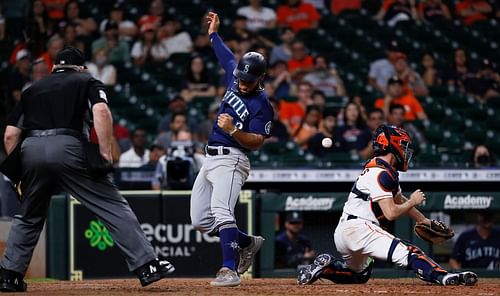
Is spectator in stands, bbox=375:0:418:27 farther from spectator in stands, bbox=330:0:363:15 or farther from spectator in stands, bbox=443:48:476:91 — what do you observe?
spectator in stands, bbox=443:48:476:91

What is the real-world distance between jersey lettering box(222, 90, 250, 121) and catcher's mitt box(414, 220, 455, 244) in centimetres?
152

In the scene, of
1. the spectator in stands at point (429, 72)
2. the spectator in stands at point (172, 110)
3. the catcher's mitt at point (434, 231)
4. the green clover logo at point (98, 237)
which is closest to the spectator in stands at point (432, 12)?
the spectator in stands at point (429, 72)

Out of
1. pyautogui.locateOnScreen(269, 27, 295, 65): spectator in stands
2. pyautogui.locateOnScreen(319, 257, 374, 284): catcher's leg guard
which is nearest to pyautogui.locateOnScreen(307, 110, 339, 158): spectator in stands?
pyautogui.locateOnScreen(269, 27, 295, 65): spectator in stands

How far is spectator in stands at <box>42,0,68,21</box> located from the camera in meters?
16.4

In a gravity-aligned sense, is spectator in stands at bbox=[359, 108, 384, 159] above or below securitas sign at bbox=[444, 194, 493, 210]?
above

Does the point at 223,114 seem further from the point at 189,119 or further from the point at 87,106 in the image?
the point at 189,119

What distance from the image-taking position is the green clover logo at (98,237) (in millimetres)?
11711

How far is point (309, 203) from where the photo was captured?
11891mm

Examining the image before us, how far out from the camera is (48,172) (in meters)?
7.02

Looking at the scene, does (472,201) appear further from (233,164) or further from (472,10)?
(472,10)

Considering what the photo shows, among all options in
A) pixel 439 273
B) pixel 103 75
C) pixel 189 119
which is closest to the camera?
pixel 439 273

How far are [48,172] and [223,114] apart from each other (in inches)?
52.2

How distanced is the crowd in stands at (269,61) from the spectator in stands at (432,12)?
16mm

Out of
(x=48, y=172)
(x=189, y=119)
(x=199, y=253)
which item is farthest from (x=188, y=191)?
(x=48, y=172)
